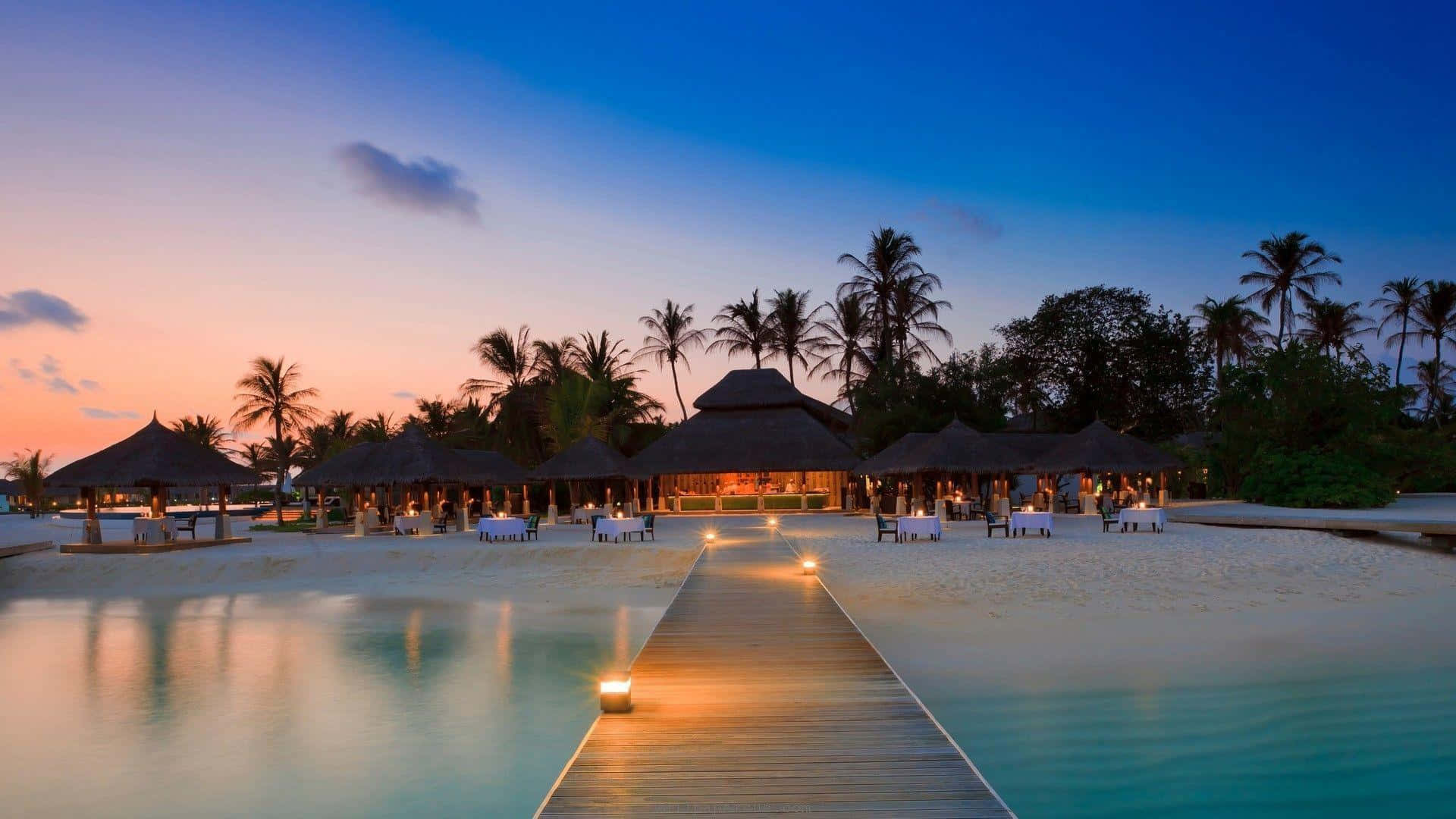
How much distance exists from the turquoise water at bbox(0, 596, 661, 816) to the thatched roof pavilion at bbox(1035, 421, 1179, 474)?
19638 millimetres

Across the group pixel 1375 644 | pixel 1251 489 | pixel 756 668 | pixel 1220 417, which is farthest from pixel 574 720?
pixel 1220 417

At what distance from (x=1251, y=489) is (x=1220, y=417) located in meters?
6.28

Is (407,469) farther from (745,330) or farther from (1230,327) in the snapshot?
(1230,327)

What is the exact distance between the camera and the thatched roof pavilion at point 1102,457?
29812 mm

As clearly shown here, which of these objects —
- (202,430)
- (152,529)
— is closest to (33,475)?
(202,430)

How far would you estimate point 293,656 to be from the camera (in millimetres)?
12086

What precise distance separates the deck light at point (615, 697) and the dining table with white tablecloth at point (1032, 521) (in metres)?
16.6

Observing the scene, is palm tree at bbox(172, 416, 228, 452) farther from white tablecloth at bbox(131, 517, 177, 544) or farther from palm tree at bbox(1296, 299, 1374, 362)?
palm tree at bbox(1296, 299, 1374, 362)

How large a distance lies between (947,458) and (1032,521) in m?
8.26

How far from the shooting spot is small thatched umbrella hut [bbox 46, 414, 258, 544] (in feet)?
81.3

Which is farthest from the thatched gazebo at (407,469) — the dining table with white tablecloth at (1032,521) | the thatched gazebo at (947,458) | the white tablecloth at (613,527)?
the dining table with white tablecloth at (1032,521)

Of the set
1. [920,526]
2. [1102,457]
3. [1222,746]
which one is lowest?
[1222,746]

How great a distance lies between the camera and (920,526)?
850 inches

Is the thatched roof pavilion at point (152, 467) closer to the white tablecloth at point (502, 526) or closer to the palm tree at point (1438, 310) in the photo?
the white tablecloth at point (502, 526)
